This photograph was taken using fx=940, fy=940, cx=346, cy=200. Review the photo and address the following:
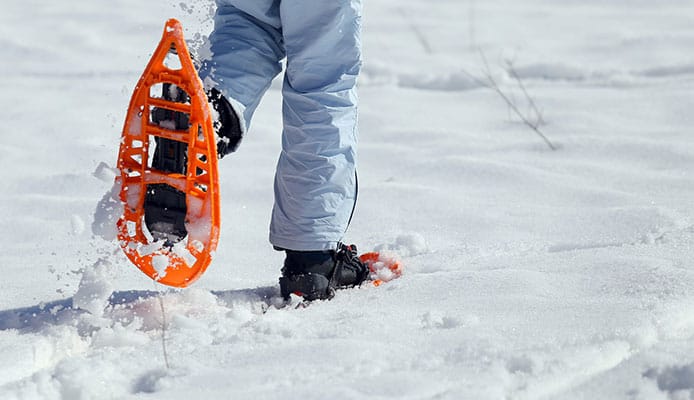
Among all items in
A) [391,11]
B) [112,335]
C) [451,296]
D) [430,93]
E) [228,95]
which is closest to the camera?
[112,335]

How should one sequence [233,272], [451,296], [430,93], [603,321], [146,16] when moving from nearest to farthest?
1. [603,321]
2. [451,296]
3. [233,272]
4. [430,93]
5. [146,16]

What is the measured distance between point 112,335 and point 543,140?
226cm

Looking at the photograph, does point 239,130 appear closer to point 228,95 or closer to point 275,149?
point 228,95

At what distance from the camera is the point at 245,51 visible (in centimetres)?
230

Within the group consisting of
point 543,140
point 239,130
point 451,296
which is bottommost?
point 543,140

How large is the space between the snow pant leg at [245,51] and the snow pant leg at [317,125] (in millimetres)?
95

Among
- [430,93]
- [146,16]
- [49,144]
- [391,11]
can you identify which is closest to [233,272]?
[49,144]

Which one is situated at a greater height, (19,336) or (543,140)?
(19,336)

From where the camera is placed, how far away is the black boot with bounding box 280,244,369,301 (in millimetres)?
2260

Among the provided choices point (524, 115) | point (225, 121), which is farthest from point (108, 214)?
point (524, 115)

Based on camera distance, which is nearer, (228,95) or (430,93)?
(228,95)

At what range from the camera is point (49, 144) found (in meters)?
3.72

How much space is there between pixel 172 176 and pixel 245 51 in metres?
0.41

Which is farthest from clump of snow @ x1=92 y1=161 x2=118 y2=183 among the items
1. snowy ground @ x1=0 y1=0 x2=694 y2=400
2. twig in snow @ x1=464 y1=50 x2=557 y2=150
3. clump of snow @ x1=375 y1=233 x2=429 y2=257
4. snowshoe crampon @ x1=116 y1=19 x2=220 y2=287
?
twig in snow @ x1=464 y1=50 x2=557 y2=150
